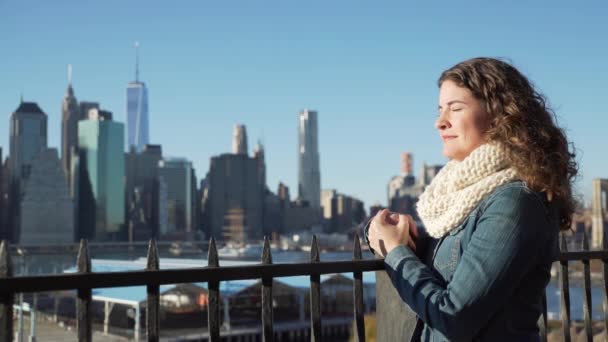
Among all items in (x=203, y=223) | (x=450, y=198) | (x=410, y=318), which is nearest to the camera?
(x=450, y=198)

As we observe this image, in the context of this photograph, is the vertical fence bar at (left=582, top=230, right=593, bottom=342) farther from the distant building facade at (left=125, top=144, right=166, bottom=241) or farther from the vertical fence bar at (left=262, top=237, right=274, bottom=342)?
the distant building facade at (left=125, top=144, right=166, bottom=241)

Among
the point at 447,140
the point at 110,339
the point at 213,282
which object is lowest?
the point at 110,339

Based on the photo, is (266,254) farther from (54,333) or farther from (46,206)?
(46,206)

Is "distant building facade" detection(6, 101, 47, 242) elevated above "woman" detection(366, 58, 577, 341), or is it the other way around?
"distant building facade" detection(6, 101, 47, 242)

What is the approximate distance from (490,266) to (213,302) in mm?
1011

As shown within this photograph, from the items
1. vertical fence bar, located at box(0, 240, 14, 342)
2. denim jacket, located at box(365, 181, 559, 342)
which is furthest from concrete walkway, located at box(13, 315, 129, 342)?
denim jacket, located at box(365, 181, 559, 342)

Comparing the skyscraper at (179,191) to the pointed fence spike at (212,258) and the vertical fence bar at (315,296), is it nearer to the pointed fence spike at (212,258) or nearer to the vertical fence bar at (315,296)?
the vertical fence bar at (315,296)

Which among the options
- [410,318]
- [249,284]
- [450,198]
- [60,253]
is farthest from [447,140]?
[60,253]

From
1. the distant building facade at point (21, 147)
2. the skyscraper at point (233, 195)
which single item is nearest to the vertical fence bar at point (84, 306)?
the distant building facade at point (21, 147)

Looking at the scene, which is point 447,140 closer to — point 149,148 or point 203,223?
point 203,223

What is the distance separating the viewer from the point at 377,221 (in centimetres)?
262

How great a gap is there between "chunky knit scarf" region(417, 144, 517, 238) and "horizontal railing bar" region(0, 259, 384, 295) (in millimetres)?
573

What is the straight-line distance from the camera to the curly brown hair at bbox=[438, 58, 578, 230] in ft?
7.45

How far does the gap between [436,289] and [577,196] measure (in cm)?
72
